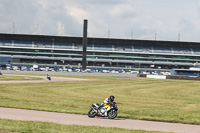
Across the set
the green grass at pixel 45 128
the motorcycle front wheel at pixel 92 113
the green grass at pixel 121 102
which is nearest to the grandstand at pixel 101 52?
the green grass at pixel 121 102

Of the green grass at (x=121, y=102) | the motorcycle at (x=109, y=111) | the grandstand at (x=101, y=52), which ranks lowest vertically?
the green grass at (x=121, y=102)

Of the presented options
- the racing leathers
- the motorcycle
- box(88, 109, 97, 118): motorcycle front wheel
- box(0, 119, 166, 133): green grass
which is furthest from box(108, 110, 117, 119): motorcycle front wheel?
box(0, 119, 166, 133): green grass

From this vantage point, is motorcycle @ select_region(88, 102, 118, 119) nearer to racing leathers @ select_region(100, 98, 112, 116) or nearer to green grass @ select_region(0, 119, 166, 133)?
racing leathers @ select_region(100, 98, 112, 116)

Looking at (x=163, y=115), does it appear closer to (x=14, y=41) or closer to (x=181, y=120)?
(x=181, y=120)

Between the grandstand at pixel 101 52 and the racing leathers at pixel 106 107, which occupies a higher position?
the grandstand at pixel 101 52

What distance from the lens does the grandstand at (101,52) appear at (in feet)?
452

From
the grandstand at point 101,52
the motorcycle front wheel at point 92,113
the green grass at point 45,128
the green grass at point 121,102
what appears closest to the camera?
the green grass at point 45,128

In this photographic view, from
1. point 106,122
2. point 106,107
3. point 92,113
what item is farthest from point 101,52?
point 106,122

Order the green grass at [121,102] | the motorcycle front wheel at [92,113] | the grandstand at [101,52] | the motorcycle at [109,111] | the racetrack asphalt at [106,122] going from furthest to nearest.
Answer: the grandstand at [101,52], the green grass at [121,102], the motorcycle front wheel at [92,113], the motorcycle at [109,111], the racetrack asphalt at [106,122]

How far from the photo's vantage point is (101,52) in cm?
14038

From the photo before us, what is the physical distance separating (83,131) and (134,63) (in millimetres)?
129065

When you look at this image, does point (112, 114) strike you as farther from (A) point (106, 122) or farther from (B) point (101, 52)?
(B) point (101, 52)

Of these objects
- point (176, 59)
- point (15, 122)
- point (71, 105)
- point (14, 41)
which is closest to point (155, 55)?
point (176, 59)

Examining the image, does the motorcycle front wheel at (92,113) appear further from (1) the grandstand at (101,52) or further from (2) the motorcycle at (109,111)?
(1) the grandstand at (101,52)
